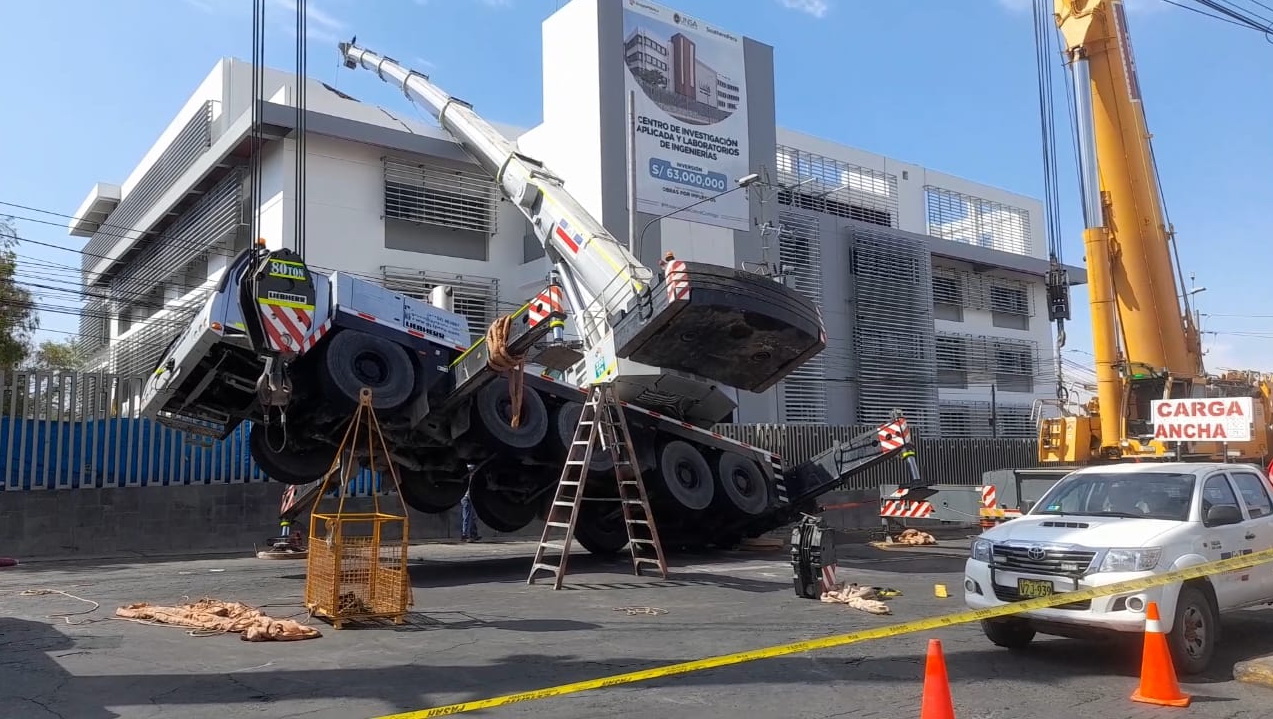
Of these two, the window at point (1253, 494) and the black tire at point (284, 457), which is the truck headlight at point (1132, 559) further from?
the black tire at point (284, 457)

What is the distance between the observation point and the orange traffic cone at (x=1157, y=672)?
5.86m

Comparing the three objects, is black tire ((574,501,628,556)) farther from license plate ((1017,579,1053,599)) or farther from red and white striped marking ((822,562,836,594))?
license plate ((1017,579,1053,599))

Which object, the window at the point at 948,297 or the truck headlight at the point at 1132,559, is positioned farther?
the window at the point at 948,297

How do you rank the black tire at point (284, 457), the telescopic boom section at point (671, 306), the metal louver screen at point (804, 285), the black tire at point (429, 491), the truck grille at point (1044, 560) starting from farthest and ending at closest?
the metal louver screen at point (804, 285)
the black tire at point (429, 491)
the black tire at point (284, 457)
the telescopic boom section at point (671, 306)
the truck grille at point (1044, 560)

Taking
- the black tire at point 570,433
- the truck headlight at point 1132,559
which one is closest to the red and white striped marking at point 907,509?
the black tire at point 570,433

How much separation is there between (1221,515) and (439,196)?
24.0 m

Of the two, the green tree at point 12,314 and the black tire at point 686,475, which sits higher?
the green tree at point 12,314

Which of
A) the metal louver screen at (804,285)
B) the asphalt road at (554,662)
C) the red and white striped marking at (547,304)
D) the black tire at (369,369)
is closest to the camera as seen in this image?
the asphalt road at (554,662)

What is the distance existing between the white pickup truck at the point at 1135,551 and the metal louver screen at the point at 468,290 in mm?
21322

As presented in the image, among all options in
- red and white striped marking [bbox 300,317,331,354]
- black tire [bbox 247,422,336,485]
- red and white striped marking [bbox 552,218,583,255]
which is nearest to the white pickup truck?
red and white striped marking [bbox 300,317,331,354]

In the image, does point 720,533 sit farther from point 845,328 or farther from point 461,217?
point 845,328

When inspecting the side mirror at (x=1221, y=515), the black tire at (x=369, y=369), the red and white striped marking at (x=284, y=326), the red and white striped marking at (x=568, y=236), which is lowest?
the side mirror at (x=1221, y=515)

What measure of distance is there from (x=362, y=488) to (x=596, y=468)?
8469 millimetres

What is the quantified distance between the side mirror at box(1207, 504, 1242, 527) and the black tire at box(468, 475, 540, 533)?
9.51 meters
